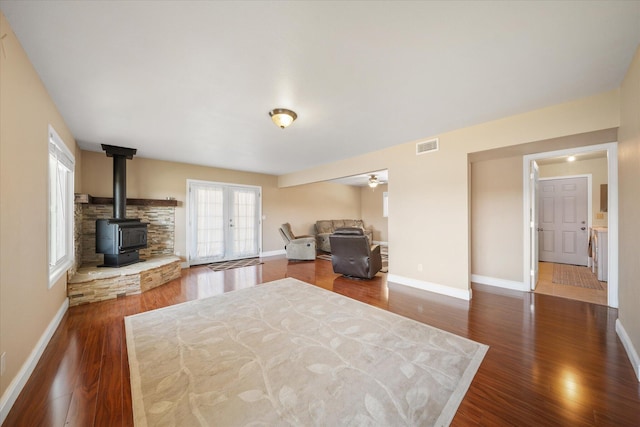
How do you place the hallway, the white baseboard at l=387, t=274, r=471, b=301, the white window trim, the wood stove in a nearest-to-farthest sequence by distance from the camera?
the white window trim → the hallway → the white baseboard at l=387, t=274, r=471, b=301 → the wood stove

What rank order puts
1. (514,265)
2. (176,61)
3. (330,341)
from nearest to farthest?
1. (176,61)
2. (330,341)
3. (514,265)

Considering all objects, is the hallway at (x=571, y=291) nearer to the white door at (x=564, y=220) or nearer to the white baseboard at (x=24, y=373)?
the white door at (x=564, y=220)

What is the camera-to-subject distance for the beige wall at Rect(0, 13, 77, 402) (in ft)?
5.15

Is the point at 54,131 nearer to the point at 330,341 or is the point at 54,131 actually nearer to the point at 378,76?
the point at 378,76

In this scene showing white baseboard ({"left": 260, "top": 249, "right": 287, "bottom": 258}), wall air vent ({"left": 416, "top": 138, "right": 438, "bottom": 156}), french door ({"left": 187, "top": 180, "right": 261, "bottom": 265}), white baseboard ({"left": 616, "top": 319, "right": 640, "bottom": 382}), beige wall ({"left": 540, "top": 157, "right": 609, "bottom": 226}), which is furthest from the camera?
white baseboard ({"left": 260, "top": 249, "right": 287, "bottom": 258})

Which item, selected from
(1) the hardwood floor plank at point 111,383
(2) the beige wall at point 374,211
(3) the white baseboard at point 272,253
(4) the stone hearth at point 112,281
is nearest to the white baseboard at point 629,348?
(1) the hardwood floor plank at point 111,383

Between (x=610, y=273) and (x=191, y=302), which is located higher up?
(x=610, y=273)

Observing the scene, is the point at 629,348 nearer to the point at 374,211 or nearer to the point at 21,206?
the point at 21,206

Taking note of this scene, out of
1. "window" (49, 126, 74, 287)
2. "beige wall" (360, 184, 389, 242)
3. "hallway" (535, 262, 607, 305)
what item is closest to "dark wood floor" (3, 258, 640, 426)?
"hallway" (535, 262, 607, 305)

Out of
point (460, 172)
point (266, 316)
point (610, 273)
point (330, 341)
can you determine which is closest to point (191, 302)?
point (266, 316)

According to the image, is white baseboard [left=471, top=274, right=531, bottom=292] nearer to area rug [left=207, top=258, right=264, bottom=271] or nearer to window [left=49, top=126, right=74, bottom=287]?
area rug [left=207, top=258, right=264, bottom=271]

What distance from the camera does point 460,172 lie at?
351cm

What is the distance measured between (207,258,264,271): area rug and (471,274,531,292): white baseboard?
495cm

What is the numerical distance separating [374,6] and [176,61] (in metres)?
1.62
